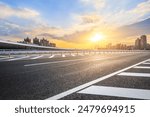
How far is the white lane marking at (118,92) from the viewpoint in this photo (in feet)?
18.5

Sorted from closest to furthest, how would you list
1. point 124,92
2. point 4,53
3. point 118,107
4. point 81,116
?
point 81,116 → point 118,107 → point 124,92 → point 4,53

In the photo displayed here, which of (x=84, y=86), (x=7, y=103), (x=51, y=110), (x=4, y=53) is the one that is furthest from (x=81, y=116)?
(x=4, y=53)

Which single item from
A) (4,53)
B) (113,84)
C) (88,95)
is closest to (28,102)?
(88,95)

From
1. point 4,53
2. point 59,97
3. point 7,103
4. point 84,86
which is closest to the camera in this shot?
point 7,103

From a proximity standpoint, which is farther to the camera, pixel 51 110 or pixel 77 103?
pixel 77 103

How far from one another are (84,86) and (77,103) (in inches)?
74.8

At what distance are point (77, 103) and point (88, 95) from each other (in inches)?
31.0

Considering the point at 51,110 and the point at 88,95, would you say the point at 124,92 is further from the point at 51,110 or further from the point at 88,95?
the point at 51,110

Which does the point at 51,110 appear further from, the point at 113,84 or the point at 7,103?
the point at 113,84

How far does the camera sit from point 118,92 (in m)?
5.98

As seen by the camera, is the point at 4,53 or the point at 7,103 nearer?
the point at 7,103

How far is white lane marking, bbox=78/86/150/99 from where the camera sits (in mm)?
5630

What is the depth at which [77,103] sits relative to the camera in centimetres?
490

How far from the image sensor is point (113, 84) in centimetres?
709
